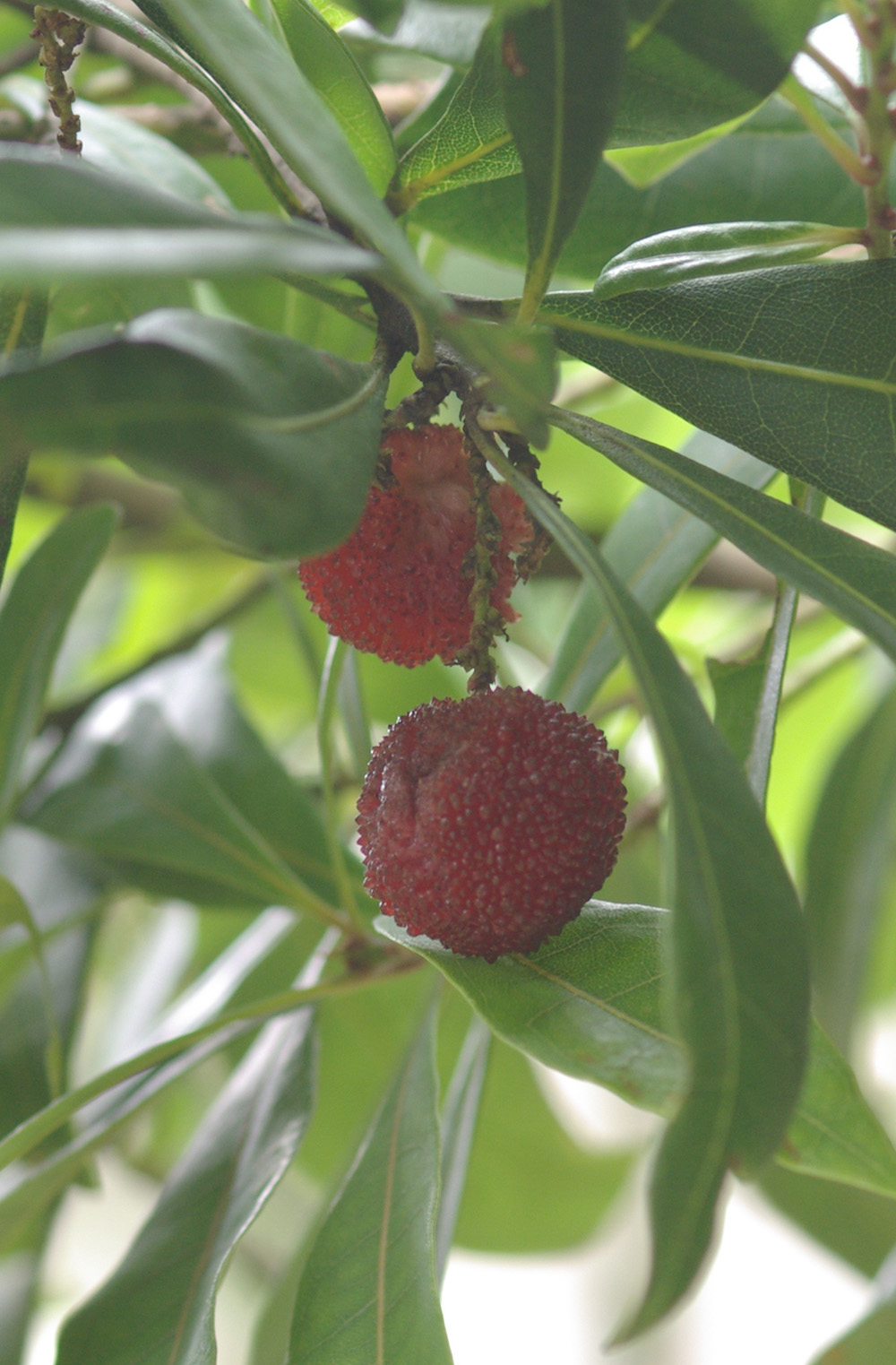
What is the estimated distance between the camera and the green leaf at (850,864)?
1067 millimetres

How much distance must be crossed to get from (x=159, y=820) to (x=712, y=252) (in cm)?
65

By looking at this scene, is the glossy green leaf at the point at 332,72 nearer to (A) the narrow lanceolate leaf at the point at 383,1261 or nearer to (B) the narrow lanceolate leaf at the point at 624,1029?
(B) the narrow lanceolate leaf at the point at 624,1029

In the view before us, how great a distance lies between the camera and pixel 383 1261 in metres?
0.60

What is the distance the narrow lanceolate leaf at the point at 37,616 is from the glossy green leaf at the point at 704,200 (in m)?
0.32

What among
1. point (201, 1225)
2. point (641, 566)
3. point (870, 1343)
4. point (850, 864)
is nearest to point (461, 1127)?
point (201, 1225)

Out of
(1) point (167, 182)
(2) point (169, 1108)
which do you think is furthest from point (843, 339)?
(2) point (169, 1108)

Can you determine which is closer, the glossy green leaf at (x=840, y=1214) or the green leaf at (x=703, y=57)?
the green leaf at (x=703, y=57)

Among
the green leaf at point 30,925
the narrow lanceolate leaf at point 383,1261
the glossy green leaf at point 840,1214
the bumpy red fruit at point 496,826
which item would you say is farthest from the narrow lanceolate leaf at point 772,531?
the glossy green leaf at point 840,1214

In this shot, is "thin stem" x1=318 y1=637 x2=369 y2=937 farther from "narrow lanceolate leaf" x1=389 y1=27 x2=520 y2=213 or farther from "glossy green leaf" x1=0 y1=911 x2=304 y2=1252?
"narrow lanceolate leaf" x1=389 y1=27 x2=520 y2=213

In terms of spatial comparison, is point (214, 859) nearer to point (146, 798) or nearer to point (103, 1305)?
point (146, 798)

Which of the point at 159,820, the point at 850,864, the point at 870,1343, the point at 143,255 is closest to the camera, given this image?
the point at 143,255

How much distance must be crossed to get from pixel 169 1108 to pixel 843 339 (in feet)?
4.24

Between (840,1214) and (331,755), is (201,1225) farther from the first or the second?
(840,1214)

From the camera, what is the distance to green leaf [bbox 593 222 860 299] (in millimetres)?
506
